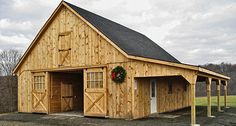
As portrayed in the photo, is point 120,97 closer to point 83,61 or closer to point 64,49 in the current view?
point 83,61

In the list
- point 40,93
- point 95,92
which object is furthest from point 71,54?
point 40,93

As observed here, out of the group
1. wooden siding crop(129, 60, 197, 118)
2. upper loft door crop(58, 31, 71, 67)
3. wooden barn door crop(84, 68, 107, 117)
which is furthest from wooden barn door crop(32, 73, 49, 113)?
wooden siding crop(129, 60, 197, 118)

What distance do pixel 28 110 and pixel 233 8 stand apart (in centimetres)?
1645

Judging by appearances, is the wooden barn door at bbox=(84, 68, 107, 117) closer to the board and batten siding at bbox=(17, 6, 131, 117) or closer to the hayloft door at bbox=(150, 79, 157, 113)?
the board and batten siding at bbox=(17, 6, 131, 117)

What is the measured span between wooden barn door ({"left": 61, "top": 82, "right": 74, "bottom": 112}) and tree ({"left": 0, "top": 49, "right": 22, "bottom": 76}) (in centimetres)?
2336

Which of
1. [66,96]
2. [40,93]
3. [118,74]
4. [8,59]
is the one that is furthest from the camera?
[8,59]

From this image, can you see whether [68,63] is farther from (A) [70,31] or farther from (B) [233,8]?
(B) [233,8]

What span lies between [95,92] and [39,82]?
4.18 meters

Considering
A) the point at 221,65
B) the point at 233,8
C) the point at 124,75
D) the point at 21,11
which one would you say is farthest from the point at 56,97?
the point at 221,65

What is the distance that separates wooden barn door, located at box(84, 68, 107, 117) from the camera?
538 inches

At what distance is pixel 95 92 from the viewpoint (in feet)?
45.7

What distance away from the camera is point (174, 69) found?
38.1ft

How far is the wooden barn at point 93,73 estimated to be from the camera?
12.9 metres

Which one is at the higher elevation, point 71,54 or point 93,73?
point 71,54
